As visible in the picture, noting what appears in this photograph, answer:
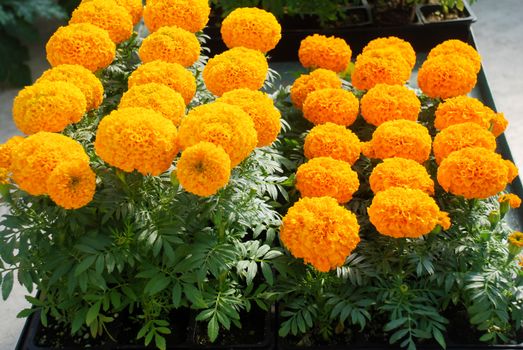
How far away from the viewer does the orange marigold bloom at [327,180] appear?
2346 millimetres

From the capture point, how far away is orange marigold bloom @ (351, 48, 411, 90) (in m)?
2.90

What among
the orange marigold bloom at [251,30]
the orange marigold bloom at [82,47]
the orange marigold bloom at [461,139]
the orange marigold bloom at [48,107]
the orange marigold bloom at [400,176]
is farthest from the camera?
the orange marigold bloom at [251,30]

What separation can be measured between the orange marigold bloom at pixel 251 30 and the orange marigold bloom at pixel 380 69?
41cm

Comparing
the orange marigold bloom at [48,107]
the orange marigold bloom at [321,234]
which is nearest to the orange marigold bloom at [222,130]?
the orange marigold bloom at [321,234]

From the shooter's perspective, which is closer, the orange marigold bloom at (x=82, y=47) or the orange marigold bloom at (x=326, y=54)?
the orange marigold bloom at (x=82, y=47)

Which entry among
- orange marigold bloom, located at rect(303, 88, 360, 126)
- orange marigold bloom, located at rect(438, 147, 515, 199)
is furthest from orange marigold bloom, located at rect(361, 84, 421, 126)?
orange marigold bloom, located at rect(438, 147, 515, 199)

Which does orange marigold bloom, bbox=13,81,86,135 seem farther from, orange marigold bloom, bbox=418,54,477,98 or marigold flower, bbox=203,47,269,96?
orange marigold bloom, bbox=418,54,477,98

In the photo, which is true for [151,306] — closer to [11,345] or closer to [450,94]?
[11,345]

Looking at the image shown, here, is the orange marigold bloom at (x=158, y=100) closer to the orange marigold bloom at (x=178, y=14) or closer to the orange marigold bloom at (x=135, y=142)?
the orange marigold bloom at (x=135, y=142)

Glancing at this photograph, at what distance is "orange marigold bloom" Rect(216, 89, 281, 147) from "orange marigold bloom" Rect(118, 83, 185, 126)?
0.16 metres

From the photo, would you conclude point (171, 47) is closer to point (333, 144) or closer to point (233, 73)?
point (233, 73)

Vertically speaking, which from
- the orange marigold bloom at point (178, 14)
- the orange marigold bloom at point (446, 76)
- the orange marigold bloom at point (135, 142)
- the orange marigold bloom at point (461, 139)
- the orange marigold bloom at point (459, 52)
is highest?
the orange marigold bloom at point (459, 52)

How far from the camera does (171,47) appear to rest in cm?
266

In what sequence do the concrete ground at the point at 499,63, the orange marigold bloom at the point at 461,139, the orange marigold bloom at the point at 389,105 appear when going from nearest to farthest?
the orange marigold bloom at the point at 461,139
the orange marigold bloom at the point at 389,105
the concrete ground at the point at 499,63
